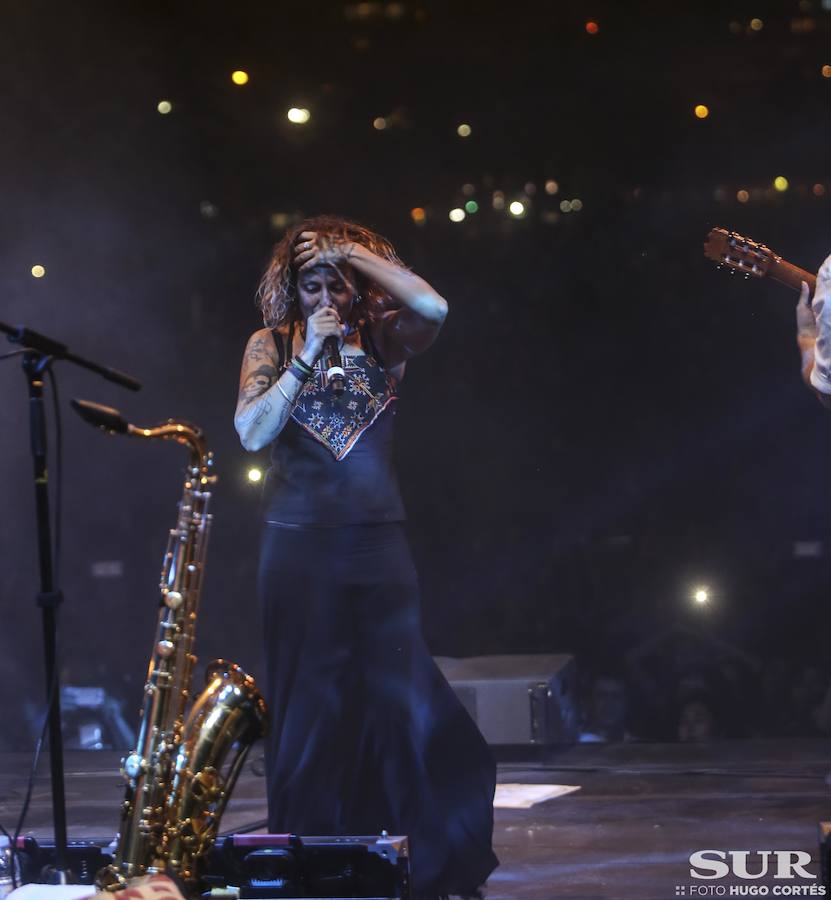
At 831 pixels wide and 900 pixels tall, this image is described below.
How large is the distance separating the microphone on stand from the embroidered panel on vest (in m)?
0.03

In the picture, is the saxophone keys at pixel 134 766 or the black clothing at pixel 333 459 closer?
the saxophone keys at pixel 134 766

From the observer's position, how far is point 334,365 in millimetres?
3904

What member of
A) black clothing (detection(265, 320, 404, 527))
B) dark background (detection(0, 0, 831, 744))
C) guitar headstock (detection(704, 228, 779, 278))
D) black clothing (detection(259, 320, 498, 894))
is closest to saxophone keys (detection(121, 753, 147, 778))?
black clothing (detection(259, 320, 498, 894))

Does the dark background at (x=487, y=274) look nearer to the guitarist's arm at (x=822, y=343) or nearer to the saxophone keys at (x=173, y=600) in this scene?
the guitarist's arm at (x=822, y=343)

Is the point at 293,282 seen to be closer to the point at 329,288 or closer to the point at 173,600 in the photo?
the point at 329,288

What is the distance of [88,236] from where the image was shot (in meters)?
6.56

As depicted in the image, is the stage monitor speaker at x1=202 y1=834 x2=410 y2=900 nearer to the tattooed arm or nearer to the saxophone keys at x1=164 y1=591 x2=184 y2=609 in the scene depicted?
the saxophone keys at x1=164 y1=591 x2=184 y2=609

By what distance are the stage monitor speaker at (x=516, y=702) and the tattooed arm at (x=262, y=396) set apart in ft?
7.69

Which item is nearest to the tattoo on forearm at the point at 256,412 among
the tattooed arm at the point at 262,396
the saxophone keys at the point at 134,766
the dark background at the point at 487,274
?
the tattooed arm at the point at 262,396

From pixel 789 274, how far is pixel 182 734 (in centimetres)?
232

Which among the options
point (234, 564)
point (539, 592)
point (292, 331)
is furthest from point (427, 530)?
point (292, 331)

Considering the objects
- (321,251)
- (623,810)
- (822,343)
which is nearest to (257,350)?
(321,251)

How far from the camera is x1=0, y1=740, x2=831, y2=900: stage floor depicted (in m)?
4.13

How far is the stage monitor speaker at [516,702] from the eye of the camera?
5996mm
